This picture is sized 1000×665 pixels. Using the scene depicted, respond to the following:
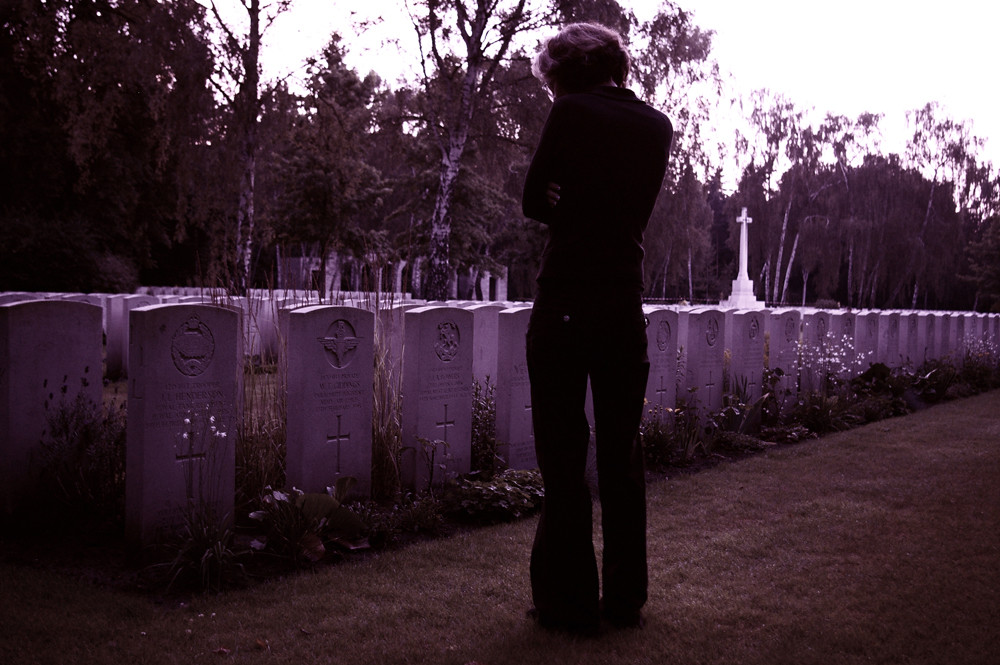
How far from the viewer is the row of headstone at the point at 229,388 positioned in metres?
3.78

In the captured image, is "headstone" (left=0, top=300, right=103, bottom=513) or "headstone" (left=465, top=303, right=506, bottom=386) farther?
"headstone" (left=465, top=303, right=506, bottom=386)

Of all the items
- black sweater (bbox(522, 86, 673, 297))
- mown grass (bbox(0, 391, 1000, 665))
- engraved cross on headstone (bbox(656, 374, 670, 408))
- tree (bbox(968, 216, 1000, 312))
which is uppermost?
tree (bbox(968, 216, 1000, 312))

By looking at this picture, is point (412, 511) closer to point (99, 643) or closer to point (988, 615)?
point (99, 643)

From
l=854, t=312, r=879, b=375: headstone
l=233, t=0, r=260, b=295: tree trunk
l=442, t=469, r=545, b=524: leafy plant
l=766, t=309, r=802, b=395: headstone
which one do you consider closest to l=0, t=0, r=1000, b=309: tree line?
l=233, t=0, r=260, b=295: tree trunk

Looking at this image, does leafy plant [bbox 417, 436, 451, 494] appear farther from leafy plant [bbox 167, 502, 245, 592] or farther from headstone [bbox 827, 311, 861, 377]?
headstone [bbox 827, 311, 861, 377]

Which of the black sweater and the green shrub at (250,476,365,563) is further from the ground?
the black sweater

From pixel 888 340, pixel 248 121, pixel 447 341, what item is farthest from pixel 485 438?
pixel 248 121

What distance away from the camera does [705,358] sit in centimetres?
750

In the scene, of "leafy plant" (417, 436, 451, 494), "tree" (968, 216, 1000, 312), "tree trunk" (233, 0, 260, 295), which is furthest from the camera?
"tree" (968, 216, 1000, 312)

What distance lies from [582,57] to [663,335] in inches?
171

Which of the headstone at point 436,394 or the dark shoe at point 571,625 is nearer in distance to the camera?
the dark shoe at point 571,625

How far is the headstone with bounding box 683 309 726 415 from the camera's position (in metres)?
7.43

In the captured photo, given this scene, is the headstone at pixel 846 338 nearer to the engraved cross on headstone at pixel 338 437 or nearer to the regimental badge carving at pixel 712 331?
the regimental badge carving at pixel 712 331

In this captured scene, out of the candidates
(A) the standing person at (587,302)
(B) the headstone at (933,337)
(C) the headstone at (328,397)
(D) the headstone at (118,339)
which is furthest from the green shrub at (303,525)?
(B) the headstone at (933,337)
